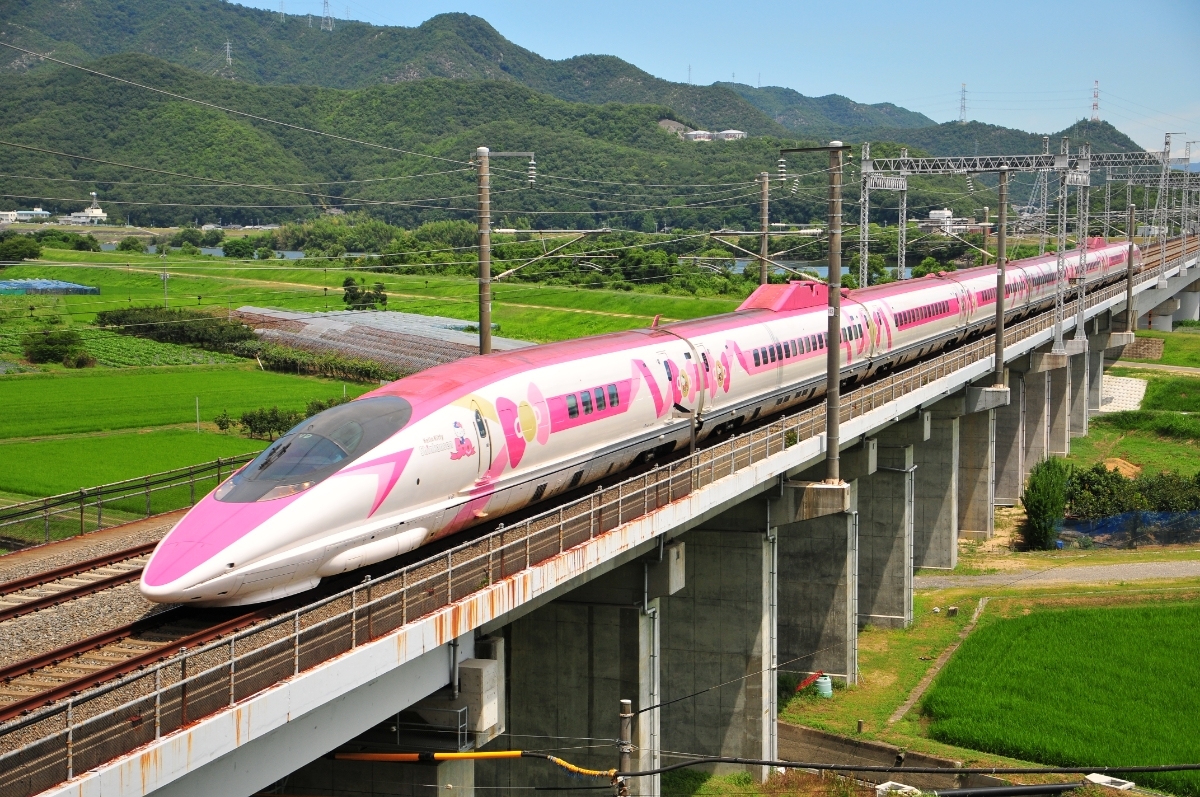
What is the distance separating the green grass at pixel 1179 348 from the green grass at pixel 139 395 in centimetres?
7313

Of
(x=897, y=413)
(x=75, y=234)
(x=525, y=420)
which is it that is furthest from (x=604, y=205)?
(x=525, y=420)

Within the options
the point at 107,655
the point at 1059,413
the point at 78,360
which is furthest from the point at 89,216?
the point at 107,655

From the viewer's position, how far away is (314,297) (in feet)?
290

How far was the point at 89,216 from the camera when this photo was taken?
117000 mm

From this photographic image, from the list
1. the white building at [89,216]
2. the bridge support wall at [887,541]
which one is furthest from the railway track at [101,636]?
the white building at [89,216]

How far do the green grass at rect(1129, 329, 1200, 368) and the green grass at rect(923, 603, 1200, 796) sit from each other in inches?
2726

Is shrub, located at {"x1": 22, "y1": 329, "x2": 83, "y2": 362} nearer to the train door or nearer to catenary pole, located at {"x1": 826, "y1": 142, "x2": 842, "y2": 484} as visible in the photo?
catenary pole, located at {"x1": 826, "y1": 142, "x2": 842, "y2": 484}

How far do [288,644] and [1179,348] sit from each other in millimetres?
112473

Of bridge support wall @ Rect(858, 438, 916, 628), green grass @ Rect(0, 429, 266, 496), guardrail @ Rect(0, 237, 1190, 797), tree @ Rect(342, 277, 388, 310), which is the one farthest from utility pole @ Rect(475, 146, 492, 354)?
tree @ Rect(342, 277, 388, 310)

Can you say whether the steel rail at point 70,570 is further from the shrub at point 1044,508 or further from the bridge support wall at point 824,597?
the shrub at point 1044,508

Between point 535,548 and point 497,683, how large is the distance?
8.38 feet

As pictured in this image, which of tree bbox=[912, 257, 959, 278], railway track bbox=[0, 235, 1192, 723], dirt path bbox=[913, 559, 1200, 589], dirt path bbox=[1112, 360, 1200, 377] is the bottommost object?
dirt path bbox=[913, 559, 1200, 589]

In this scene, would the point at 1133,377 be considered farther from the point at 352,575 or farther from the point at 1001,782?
the point at 352,575

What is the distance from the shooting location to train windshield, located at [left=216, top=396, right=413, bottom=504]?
1977 centimetres
